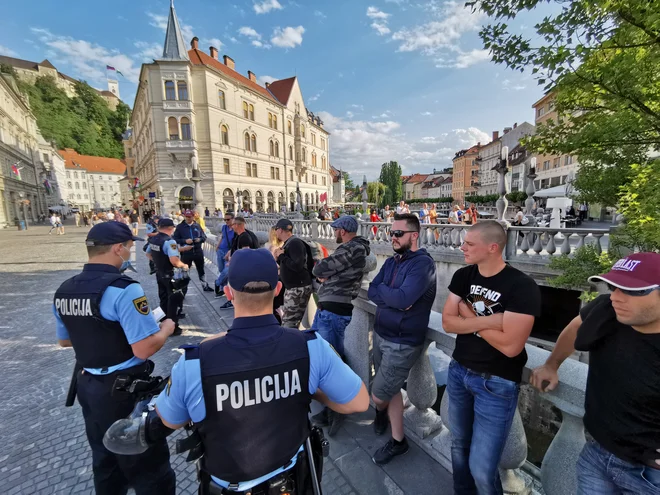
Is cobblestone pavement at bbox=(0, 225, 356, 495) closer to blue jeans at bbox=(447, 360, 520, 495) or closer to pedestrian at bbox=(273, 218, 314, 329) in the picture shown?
blue jeans at bbox=(447, 360, 520, 495)

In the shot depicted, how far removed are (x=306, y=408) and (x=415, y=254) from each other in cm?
152

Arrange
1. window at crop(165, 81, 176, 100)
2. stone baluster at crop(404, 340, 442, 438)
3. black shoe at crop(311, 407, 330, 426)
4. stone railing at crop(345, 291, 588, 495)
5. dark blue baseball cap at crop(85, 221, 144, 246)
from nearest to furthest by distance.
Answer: stone railing at crop(345, 291, 588, 495) < dark blue baseball cap at crop(85, 221, 144, 246) < stone baluster at crop(404, 340, 442, 438) < black shoe at crop(311, 407, 330, 426) < window at crop(165, 81, 176, 100)

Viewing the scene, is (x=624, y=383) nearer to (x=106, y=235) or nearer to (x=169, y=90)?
(x=106, y=235)

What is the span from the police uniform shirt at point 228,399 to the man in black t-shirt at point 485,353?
87 centimetres

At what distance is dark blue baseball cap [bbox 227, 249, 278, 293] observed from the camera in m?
1.39

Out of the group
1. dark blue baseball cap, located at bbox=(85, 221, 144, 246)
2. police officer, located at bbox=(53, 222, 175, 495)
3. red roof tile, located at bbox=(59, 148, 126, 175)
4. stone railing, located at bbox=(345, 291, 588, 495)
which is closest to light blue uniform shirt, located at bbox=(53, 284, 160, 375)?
police officer, located at bbox=(53, 222, 175, 495)

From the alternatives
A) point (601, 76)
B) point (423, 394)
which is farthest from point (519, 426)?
point (601, 76)

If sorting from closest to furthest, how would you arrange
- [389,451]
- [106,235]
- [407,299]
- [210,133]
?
[106,235], [407,299], [389,451], [210,133]

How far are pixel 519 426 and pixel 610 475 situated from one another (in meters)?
0.58

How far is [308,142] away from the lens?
5581cm

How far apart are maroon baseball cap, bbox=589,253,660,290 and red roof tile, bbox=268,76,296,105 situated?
54326 mm

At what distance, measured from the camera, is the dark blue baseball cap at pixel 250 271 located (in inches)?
54.8

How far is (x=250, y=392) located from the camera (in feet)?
4.13

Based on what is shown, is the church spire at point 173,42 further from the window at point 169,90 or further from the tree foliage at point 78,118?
the tree foliage at point 78,118
